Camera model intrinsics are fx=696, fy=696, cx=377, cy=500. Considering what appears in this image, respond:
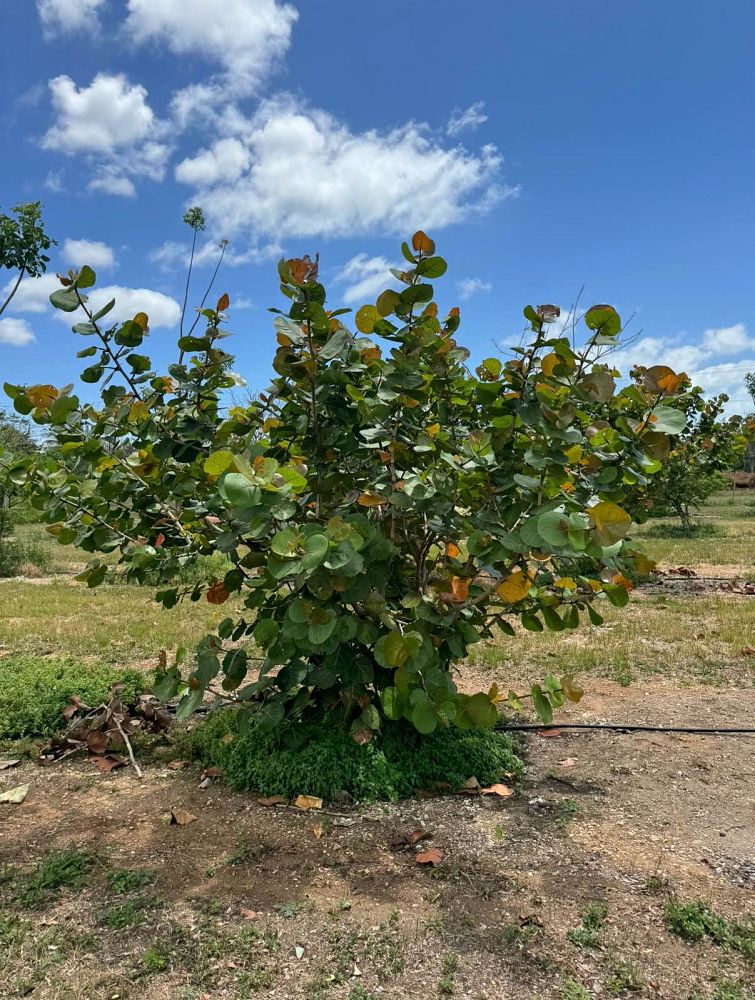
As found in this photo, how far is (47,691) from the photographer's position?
4023mm

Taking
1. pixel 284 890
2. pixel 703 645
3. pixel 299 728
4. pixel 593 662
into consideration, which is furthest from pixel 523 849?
pixel 703 645

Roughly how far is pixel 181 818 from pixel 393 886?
38.1 inches

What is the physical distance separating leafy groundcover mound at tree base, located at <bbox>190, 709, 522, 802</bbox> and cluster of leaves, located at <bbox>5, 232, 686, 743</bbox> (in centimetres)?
15

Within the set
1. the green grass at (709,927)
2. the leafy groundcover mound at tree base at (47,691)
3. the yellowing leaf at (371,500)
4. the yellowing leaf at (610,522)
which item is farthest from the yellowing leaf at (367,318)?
the leafy groundcover mound at tree base at (47,691)

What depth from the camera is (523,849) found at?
2586 mm

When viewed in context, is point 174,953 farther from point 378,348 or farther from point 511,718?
point 511,718

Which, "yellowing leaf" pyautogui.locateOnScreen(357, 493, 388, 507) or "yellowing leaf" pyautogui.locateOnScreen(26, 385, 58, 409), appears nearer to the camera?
"yellowing leaf" pyautogui.locateOnScreen(357, 493, 388, 507)

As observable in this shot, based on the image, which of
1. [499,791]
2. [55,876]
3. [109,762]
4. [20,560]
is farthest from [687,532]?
[55,876]

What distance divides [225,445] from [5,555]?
1048 centimetres

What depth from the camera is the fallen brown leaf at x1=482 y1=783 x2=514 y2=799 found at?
3053 millimetres

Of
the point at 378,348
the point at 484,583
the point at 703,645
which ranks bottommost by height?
the point at 703,645

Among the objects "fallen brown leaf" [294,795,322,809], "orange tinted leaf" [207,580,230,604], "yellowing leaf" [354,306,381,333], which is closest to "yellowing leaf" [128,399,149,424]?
"orange tinted leaf" [207,580,230,604]

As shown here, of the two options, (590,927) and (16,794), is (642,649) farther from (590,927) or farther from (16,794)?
(16,794)

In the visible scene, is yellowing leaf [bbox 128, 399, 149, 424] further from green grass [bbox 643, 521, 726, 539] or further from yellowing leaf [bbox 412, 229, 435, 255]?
green grass [bbox 643, 521, 726, 539]
